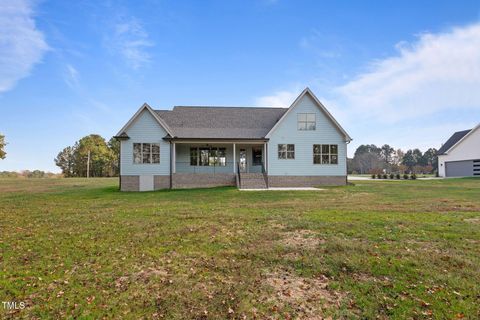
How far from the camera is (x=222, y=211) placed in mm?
10602

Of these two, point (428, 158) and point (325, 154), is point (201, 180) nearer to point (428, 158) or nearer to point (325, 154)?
point (325, 154)

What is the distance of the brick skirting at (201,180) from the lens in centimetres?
2147

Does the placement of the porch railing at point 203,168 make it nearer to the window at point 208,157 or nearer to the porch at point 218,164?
the porch at point 218,164

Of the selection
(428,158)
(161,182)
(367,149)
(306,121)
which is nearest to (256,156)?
(306,121)

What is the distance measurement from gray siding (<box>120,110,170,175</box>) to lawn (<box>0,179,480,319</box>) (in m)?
12.6

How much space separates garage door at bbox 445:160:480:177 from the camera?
35.6m

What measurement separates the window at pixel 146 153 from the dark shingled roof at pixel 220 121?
214 centimetres

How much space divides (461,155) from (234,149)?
1451 inches

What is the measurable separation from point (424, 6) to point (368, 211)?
17.8 metres

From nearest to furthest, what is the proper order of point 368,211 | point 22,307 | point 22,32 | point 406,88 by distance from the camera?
point 22,307
point 368,211
point 22,32
point 406,88

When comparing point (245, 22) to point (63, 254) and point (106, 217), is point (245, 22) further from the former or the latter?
point (63, 254)

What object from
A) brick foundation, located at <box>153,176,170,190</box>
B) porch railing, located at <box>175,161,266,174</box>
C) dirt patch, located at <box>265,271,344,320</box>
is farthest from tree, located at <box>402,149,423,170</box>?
dirt patch, located at <box>265,271,344,320</box>

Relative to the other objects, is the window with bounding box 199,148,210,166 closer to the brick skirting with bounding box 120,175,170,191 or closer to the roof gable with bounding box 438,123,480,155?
the brick skirting with bounding box 120,175,170,191

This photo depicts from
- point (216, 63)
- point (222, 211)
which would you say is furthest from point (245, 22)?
point (222, 211)
